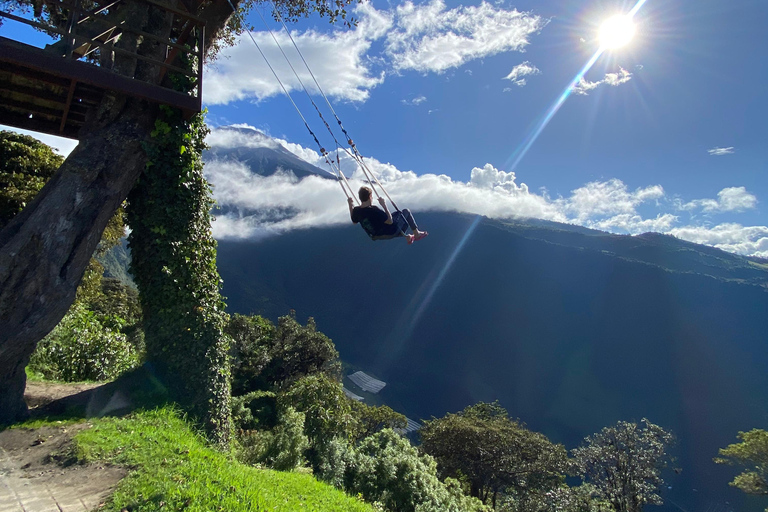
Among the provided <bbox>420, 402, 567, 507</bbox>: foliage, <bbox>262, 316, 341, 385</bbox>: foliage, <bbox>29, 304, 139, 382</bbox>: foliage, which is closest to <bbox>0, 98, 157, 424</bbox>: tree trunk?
<bbox>29, 304, 139, 382</bbox>: foliage

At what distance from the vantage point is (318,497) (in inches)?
236

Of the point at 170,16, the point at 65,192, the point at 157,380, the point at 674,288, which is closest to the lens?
the point at 65,192

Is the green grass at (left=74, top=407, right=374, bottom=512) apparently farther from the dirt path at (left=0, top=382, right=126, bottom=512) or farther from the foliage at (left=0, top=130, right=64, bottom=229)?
the foliage at (left=0, top=130, right=64, bottom=229)

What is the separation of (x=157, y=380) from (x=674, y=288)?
657ft

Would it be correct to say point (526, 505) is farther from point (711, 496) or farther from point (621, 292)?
point (621, 292)

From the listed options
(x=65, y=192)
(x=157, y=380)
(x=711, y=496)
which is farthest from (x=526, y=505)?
(x=711, y=496)

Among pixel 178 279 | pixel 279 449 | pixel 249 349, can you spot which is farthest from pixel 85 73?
pixel 249 349

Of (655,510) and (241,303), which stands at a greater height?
(241,303)

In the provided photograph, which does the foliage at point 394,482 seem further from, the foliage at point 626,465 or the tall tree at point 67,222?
the foliage at point 626,465

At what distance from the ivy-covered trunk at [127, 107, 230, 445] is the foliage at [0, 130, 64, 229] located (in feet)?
17.8

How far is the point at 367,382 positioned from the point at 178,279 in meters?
136

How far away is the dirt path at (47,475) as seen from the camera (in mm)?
3623

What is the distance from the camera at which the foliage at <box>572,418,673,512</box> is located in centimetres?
2197

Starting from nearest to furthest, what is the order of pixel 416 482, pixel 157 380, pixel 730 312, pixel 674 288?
pixel 157 380
pixel 416 482
pixel 730 312
pixel 674 288
